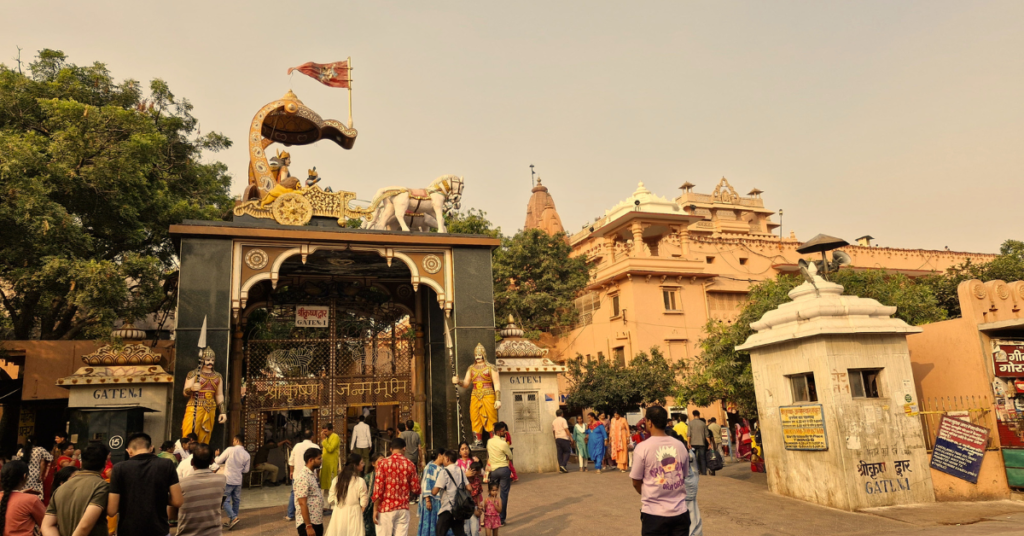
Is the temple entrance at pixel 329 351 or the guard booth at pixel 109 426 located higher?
the temple entrance at pixel 329 351

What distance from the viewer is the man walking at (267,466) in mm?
14086

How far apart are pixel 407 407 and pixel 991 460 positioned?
11.6 m

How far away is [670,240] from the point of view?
3247cm

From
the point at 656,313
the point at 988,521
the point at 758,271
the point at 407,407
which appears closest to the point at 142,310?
the point at 407,407

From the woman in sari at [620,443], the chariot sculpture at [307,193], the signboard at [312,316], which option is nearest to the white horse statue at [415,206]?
the chariot sculpture at [307,193]

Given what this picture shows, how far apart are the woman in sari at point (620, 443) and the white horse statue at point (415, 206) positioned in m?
6.22

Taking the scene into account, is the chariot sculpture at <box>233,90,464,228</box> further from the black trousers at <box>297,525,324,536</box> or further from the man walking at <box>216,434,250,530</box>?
the black trousers at <box>297,525,324,536</box>

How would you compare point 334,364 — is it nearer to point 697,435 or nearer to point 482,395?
point 482,395

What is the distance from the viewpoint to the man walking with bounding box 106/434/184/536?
482 cm

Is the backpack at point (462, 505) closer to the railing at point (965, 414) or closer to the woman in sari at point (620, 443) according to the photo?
the railing at point (965, 414)

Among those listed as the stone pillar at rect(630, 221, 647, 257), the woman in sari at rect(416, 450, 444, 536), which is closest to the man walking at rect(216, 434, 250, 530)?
the woman in sari at rect(416, 450, 444, 536)

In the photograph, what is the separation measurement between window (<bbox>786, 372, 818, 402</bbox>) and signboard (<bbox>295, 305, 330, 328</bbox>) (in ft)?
34.5

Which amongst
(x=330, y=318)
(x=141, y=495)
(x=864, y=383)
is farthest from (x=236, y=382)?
(x=864, y=383)

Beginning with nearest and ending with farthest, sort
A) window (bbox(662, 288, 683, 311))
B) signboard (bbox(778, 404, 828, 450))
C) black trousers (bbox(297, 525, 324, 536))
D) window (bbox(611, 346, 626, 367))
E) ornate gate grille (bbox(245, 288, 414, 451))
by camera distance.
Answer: black trousers (bbox(297, 525, 324, 536)) → signboard (bbox(778, 404, 828, 450)) → ornate gate grille (bbox(245, 288, 414, 451)) → window (bbox(611, 346, 626, 367)) → window (bbox(662, 288, 683, 311))
